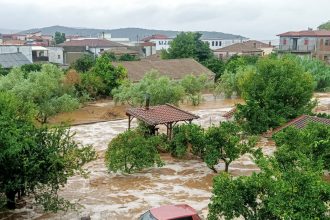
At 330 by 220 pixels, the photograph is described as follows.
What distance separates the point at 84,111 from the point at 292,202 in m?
28.4

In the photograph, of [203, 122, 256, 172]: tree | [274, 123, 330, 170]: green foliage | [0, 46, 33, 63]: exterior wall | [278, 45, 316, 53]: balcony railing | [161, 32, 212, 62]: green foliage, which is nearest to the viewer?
[274, 123, 330, 170]: green foliage

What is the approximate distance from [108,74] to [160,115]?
1932 cm

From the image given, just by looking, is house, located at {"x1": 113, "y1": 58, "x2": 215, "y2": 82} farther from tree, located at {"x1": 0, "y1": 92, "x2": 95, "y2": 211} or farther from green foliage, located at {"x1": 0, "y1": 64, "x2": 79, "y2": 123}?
tree, located at {"x1": 0, "y1": 92, "x2": 95, "y2": 211}

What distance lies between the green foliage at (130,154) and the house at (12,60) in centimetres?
3315

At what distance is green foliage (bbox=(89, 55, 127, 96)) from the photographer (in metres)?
40.2

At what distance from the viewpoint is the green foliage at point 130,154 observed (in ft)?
60.1

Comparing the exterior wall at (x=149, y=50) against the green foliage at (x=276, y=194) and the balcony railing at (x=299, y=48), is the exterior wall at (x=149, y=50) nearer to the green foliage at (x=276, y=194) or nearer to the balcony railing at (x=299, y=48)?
the balcony railing at (x=299, y=48)

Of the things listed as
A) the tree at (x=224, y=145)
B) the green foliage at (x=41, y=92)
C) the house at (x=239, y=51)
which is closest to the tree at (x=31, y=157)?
the tree at (x=224, y=145)

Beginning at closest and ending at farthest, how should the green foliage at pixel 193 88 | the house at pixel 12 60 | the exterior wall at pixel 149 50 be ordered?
the green foliage at pixel 193 88
the house at pixel 12 60
the exterior wall at pixel 149 50

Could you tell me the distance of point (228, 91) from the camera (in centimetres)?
4169

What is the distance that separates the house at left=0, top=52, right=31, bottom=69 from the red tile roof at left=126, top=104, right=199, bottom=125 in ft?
99.4

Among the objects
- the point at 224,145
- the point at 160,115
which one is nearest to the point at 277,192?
the point at 224,145

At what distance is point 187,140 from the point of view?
2028cm

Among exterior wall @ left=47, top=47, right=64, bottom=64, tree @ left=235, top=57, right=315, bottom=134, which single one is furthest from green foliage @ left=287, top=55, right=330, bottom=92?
exterior wall @ left=47, top=47, right=64, bottom=64
